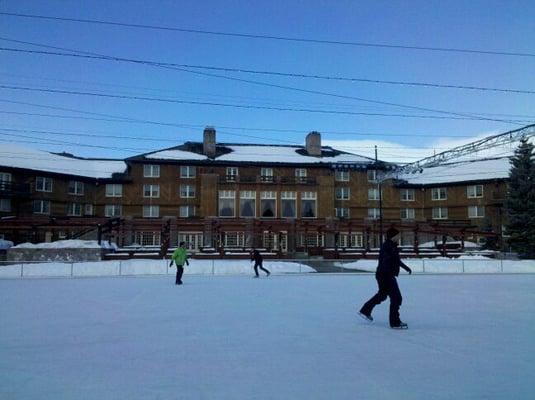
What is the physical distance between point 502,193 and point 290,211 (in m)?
25.2

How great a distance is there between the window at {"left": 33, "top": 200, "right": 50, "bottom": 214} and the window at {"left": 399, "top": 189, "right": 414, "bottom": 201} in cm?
4287

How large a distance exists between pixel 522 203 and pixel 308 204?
71.4 feet

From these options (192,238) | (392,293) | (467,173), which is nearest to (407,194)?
(467,173)

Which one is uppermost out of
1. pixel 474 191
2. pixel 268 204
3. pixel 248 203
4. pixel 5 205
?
pixel 474 191

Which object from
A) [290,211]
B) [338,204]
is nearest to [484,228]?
[338,204]

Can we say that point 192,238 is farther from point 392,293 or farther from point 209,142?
point 392,293

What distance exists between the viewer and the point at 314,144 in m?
58.7

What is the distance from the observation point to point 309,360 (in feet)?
18.7

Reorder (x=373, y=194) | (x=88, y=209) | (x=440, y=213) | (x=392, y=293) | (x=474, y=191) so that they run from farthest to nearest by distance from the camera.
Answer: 1. (x=440, y=213)
2. (x=373, y=194)
3. (x=474, y=191)
4. (x=88, y=209)
5. (x=392, y=293)

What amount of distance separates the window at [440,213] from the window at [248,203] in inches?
965

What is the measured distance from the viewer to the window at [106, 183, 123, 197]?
53656 millimetres

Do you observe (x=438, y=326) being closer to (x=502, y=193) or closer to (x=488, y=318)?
(x=488, y=318)

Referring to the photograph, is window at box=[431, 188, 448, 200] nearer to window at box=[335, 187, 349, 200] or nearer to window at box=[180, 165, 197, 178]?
window at box=[335, 187, 349, 200]

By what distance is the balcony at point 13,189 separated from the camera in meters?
44.6
